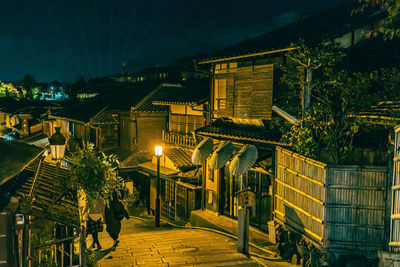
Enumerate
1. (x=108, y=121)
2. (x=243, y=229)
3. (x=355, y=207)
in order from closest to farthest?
1. (x=355, y=207)
2. (x=243, y=229)
3. (x=108, y=121)

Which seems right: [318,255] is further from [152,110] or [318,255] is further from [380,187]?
[152,110]

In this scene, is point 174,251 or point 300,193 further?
point 174,251

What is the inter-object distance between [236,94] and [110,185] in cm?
826

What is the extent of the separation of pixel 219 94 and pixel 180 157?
596 centimetres

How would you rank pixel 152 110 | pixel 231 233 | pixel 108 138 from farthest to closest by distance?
1. pixel 108 138
2. pixel 152 110
3. pixel 231 233

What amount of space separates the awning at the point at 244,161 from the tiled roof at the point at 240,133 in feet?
2.34

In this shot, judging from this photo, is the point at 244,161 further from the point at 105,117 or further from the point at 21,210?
the point at 105,117

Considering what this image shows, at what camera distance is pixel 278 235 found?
12.5m

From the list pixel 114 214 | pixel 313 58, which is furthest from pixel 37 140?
pixel 313 58

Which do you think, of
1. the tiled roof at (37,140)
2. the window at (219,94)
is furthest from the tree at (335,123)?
the tiled roof at (37,140)

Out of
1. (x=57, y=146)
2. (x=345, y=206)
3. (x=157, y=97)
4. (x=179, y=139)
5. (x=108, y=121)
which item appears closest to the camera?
(x=345, y=206)

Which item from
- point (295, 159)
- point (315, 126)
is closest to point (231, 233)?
point (295, 159)

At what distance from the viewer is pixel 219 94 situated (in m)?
19.1

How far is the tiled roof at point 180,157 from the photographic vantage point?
21797mm
